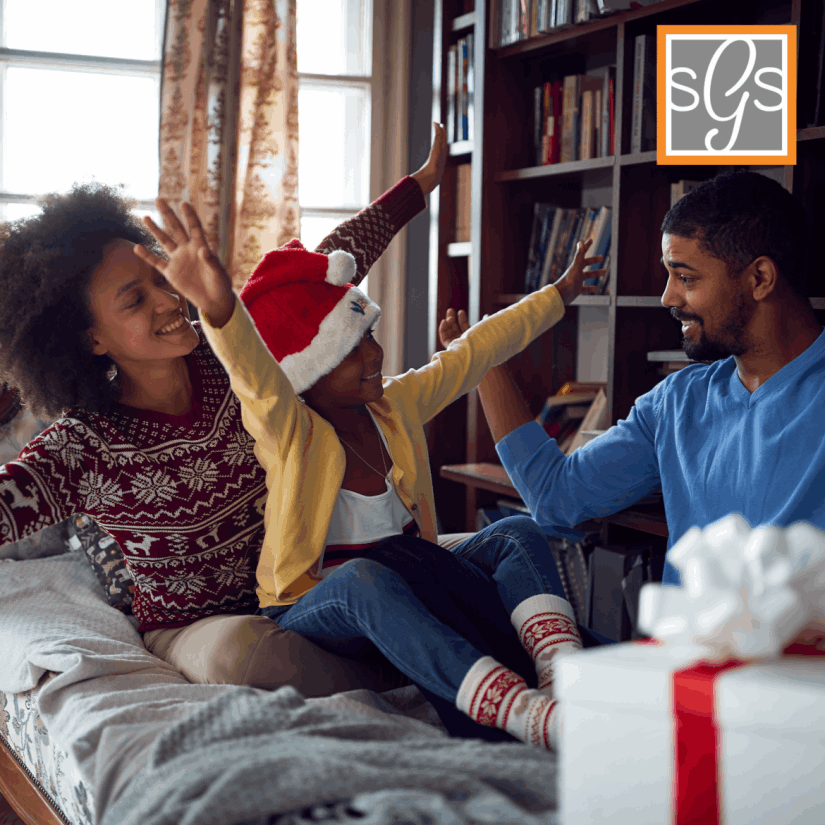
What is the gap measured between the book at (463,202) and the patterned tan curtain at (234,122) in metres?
0.51

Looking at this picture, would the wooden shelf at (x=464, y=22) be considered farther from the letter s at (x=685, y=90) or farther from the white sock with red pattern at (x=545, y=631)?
the white sock with red pattern at (x=545, y=631)

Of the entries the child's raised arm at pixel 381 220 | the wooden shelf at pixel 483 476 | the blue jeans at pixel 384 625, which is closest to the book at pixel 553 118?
the child's raised arm at pixel 381 220

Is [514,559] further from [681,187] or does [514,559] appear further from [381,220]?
[681,187]

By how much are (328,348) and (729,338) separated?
677 mm

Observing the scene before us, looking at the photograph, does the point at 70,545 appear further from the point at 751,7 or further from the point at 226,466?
the point at 751,7

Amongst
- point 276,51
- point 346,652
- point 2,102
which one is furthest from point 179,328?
point 2,102

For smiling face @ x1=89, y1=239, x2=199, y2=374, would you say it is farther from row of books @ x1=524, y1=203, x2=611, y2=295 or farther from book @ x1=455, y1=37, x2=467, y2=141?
book @ x1=455, y1=37, x2=467, y2=141

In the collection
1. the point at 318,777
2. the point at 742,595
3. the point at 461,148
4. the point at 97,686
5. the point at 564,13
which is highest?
the point at 564,13

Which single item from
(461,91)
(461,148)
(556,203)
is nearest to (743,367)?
(556,203)

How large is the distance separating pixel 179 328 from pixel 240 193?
1.40 metres

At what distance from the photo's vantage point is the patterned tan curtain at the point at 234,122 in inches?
104

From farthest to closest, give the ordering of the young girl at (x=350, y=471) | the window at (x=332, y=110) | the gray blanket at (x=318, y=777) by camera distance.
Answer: the window at (x=332, y=110)
the young girl at (x=350, y=471)
the gray blanket at (x=318, y=777)

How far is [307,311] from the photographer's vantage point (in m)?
1.45

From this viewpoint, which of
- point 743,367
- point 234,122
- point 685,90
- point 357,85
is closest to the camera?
point 743,367
